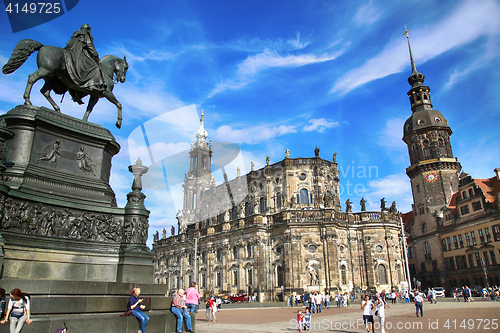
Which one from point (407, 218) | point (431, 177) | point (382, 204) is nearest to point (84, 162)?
point (382, 204)

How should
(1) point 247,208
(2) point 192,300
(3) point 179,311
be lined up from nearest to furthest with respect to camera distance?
(3) point 179,311, (2) point 192,300, (1) point 247,208

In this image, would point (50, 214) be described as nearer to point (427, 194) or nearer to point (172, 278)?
point (172, 278)

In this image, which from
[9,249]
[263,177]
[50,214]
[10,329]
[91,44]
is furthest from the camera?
[263,177]

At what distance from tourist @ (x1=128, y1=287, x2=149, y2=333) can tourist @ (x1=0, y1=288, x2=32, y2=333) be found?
190 centimetres

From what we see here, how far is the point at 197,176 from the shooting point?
69.8 m

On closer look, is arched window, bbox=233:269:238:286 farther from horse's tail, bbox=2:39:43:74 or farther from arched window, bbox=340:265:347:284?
horse's tail, bbox=2:39:43:74

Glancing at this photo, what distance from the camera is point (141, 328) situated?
693 centimetres

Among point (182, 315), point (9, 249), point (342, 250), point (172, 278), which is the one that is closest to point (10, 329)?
point (9, 249)

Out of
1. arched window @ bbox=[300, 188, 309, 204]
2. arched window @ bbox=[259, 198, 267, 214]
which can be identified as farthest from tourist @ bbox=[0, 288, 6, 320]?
arched window @ bbox=[259, 198, 267, 214]

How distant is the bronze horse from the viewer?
872cm

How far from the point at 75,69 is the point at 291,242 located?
35.9 meters

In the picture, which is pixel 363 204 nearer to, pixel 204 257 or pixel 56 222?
pixel 204 257

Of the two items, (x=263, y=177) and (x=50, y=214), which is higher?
(x=263, y=177)

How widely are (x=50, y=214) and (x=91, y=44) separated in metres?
5.33
